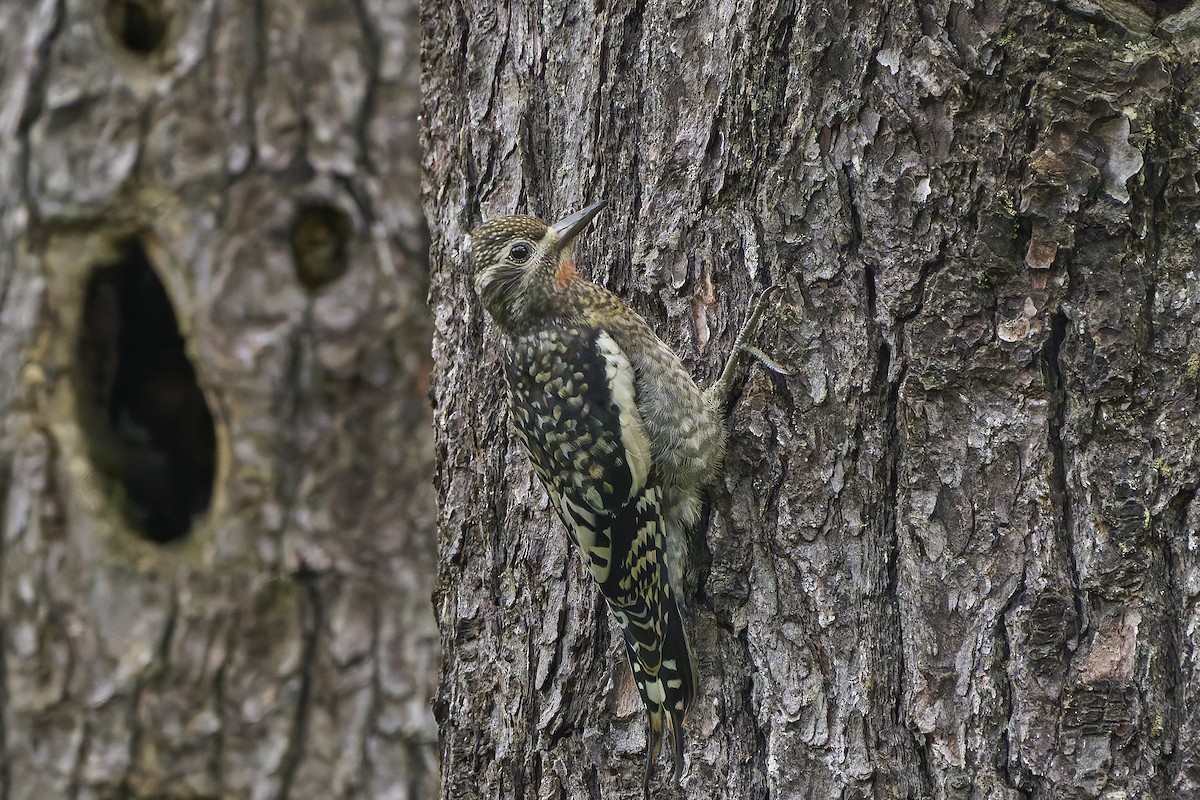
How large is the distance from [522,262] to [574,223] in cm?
24

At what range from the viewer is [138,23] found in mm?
4465

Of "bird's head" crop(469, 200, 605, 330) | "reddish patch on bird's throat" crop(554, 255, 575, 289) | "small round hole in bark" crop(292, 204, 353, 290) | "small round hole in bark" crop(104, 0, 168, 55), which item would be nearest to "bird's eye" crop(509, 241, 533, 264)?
"bird's head" crop(469, 200, 605, 330)

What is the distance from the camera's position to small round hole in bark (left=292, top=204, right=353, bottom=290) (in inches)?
171

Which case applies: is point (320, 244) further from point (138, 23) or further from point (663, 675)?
point (663, 675)

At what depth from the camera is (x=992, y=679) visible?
222 centimetres

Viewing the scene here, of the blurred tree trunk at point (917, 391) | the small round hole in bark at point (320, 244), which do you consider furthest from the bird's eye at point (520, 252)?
the small round hole in bark at point (320, 244)

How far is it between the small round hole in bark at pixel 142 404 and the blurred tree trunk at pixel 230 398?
4 cm

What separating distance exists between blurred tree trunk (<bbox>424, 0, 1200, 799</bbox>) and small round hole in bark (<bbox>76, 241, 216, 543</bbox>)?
93.9 inches

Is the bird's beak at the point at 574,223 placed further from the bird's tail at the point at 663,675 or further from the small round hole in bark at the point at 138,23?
the small round hole in bark at the point at 138,23

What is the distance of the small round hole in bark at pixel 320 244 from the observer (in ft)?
14.3

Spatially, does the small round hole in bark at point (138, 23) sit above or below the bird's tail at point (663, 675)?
above

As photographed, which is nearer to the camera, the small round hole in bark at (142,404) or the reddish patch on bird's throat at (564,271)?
the reddish patch on bird's throat at (564,271)

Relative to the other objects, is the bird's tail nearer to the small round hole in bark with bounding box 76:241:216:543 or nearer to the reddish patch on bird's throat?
the reddish patch on bird's throat

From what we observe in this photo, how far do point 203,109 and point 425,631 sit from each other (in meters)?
2.15
